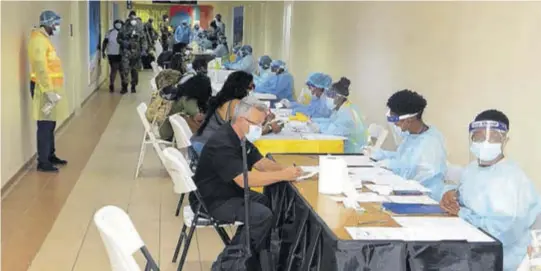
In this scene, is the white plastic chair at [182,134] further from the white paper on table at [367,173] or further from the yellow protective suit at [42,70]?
the yellow protective suit at [42,70]

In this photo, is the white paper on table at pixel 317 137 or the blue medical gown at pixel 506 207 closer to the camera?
the blue medical gown at pixel 506 207

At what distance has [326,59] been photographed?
8391 mm

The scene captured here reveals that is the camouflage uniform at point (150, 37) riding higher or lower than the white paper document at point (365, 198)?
higher

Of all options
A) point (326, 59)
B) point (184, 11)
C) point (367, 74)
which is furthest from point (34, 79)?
point (184, 11)

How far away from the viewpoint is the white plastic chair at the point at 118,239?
1.91 m

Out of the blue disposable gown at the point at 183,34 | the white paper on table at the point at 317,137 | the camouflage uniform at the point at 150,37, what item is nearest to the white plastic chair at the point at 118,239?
the white paper on table at the point at 317,137

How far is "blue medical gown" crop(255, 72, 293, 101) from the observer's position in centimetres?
837

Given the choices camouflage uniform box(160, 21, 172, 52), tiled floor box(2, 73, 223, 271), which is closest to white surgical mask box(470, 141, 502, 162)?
tiled floor box(2, 73, 223, 271)

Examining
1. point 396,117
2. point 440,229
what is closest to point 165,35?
point 396,117

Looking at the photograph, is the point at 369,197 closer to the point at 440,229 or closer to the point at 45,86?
the point at 440,229

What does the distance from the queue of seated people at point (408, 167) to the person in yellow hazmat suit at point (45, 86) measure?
1786 millimetres

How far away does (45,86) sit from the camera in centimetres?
576

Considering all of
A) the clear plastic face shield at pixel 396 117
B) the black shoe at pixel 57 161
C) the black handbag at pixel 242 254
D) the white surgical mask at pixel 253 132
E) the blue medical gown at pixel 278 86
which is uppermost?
the clear plastic face shield at pixel 396 117

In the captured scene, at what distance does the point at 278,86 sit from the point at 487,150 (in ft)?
18.6
